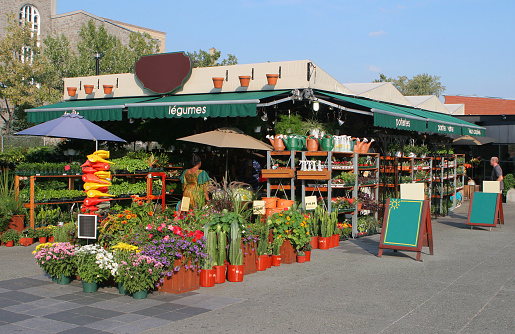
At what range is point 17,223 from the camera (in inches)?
473

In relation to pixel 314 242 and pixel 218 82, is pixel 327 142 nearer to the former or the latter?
pixel 314 242

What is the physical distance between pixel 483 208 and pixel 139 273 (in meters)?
10.6

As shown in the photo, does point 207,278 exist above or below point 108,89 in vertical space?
below

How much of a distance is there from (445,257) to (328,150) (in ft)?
10.7

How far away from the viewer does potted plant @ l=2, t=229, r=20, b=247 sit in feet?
37.8

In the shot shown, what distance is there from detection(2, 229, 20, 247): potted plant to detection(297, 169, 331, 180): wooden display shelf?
5.93 meters

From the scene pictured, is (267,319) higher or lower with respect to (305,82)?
lower

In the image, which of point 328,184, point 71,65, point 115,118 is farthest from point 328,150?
point 71,65

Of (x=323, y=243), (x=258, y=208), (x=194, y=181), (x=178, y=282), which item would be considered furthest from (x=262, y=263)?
(x=194, y=181)

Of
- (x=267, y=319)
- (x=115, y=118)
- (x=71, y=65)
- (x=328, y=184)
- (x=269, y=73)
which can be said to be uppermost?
(x=71, y=65)

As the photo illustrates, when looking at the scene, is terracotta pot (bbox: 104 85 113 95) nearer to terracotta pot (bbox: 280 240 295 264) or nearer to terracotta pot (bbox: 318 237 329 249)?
terracotta pot (bbox: 318 237 329 249)

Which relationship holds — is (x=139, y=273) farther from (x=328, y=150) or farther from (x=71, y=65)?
(x=71, y=65)

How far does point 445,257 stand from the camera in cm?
1062

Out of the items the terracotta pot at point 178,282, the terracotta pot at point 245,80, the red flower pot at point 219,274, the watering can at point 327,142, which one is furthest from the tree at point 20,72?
the terracotta pot at point 178,282
